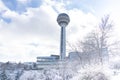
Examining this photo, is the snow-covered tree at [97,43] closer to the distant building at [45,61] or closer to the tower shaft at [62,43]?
the tower shaft at [62,43]

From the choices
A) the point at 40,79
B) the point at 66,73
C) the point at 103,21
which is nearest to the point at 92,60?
the point at 103,21

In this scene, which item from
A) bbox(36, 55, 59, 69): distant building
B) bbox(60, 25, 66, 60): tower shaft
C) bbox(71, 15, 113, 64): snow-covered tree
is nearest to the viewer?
bbox(71, 15, 113, 64): snow-covered tree

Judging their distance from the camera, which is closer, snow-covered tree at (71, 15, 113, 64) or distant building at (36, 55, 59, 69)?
snow-covered tree at (71, 15, 113, 64)

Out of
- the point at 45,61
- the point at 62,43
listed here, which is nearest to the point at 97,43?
the point at 62,43

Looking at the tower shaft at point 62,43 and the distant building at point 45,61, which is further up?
the tower shaft at point 62,43

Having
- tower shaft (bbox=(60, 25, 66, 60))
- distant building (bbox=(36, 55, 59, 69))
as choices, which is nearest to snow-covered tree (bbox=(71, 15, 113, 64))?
tower shaft (bbox=(60, 25, 66, 60))

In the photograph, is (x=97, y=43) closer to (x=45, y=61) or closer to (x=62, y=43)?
(x=62, y=43)

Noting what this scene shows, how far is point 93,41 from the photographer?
1778cm

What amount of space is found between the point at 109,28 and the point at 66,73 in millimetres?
14595

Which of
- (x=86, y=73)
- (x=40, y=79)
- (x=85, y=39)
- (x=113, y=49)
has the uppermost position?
(x=85, y=39)

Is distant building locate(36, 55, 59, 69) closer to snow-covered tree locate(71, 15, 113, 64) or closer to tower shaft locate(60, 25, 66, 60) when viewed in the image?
tower shaft locate(60, 25, 66, 60)

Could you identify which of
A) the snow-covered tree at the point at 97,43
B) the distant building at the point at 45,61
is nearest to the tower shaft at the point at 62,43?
the distant building at the point at 45,61

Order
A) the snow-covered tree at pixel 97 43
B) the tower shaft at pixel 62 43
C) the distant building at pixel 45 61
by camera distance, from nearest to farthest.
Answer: the snow-covered tree at pixel 97 43
the tower shaft at pixel 62 43
the distant building at pixel 45 61

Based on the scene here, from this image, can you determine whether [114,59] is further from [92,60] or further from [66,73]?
[66,73]
